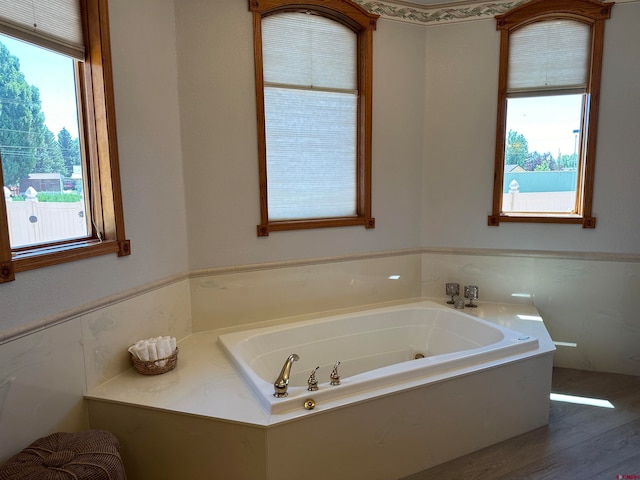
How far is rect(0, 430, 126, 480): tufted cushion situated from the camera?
142 cm

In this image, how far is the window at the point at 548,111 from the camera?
2805 millimetres

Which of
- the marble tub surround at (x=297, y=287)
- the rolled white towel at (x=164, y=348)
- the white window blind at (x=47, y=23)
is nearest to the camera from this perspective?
the white window blind at (x=47, y=23)

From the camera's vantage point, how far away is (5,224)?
1555mm

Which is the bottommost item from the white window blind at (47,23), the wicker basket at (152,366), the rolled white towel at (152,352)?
the wicker basket at (152,366)

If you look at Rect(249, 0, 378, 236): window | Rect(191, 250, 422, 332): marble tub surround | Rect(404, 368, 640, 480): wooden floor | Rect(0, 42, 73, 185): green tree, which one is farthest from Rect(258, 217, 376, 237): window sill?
Rect(404, 368, 640, 480): wooden floor

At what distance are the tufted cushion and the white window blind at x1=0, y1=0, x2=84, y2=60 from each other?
1505 millimetres

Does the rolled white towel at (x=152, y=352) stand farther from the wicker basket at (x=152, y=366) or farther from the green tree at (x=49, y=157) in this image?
the green tree at (x=49, y=157)

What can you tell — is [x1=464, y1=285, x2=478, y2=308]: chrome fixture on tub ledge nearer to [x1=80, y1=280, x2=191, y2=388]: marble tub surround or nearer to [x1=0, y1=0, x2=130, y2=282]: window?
[x1=80, y1=280, x2=191, y2=388]: marble tub surround

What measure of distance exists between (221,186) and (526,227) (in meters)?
2.07

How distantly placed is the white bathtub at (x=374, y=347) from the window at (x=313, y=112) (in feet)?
2.16

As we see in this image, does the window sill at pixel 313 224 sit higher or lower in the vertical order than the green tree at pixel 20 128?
lower

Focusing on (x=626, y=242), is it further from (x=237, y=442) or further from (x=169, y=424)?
(x=169, y=424)

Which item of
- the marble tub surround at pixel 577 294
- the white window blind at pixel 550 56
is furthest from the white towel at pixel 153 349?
the white window blind at pixel 550 56

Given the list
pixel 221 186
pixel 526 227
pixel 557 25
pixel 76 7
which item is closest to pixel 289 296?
pixel 221 186
